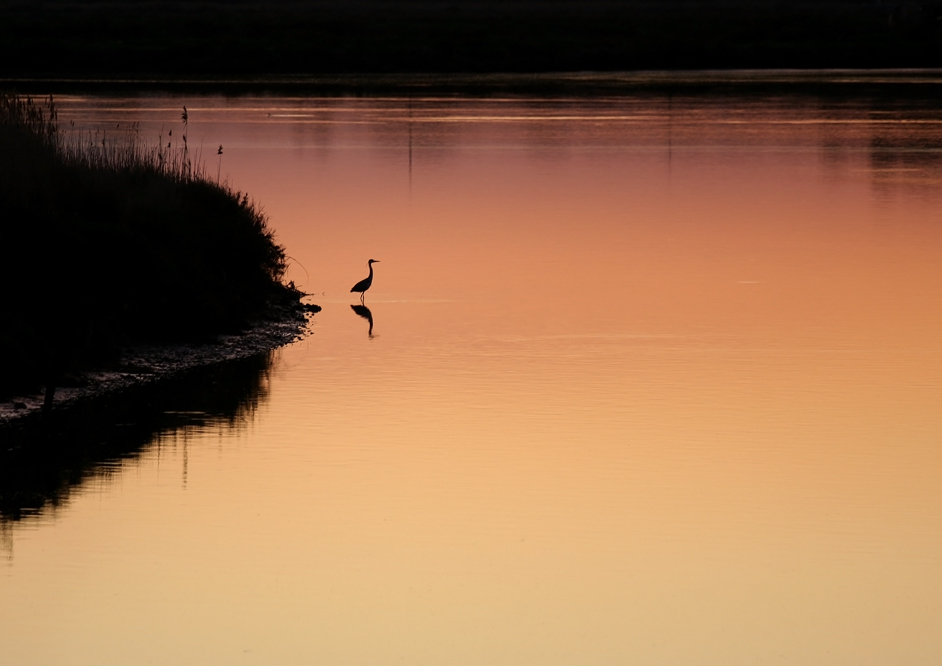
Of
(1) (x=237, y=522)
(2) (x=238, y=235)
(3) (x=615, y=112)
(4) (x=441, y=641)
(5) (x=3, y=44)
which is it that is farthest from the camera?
(5) (x=3, y=44)

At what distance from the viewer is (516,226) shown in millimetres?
26312

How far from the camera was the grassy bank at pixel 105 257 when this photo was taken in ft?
47.2

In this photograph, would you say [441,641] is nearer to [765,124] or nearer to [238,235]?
[238,235]

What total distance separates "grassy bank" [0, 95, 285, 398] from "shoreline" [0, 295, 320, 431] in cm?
14

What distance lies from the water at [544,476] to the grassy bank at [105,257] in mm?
987

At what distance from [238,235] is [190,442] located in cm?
585

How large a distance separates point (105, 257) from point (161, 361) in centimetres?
176

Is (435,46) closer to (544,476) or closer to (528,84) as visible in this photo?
(528,84)

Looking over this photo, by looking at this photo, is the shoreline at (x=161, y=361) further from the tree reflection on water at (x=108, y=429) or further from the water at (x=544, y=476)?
the water at (x=544, y=476)

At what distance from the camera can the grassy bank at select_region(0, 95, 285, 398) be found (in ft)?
47.2

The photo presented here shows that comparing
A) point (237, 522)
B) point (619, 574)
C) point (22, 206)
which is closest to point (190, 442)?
point (237, 522)

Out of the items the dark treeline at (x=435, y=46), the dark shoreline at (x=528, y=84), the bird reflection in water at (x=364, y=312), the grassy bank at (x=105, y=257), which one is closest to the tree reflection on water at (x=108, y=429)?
the grassy bank at (x=105, y=257)

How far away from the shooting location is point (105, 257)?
47.1ft

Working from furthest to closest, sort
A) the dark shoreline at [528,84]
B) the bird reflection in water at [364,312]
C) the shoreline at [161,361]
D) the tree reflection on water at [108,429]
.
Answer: the dark shoreline at [528,84], the bird reflection in water at [364,312], the shoreline at [161,361], the tree reflection on water at [108,429]
